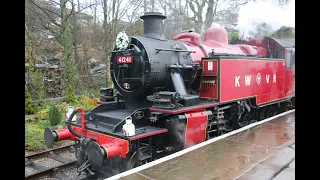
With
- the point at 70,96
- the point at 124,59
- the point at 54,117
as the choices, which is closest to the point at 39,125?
the point at 54,117

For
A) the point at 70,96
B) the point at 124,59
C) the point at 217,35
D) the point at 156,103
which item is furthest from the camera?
the point at 70,96

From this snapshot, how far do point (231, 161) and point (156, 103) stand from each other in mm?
1733

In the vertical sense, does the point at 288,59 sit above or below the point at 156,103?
above

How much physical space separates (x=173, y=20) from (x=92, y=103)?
11.7 meters

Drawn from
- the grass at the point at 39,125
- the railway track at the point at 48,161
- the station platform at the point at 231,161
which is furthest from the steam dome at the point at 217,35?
the grass at the point at 39,125

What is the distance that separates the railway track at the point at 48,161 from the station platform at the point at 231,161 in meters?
2.31

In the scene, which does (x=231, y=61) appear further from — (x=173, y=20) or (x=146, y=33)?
(x=173, y=20)

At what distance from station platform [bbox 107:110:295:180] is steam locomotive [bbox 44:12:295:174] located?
1.62 feet

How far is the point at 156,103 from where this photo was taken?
5.46 metres

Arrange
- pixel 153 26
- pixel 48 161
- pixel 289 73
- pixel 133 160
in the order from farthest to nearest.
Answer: pixel 289 73 → pixel 48 161 → pixel 153 26 → pixel 133 160

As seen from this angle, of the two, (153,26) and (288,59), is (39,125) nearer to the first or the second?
(153,26)

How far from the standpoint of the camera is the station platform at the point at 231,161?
4.10 m
